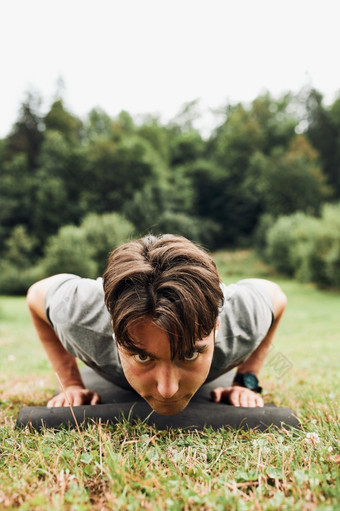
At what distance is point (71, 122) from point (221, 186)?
18.6 meters

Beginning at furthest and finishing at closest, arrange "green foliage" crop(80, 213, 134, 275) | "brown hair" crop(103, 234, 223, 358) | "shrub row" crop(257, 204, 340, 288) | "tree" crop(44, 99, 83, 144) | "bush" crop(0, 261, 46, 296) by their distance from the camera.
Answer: "tree" crop(44, 99, 83, 144), "green foliage" crop(80, 213, 134, 275), "bush" crop(0, 261, 46, 296), "shrub row" crop(257, 204, 340, 288), "brown hair" crop(103, 234, 223, 358)

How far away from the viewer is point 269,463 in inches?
61.5

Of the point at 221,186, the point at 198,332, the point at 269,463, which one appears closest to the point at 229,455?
the point at 269,463

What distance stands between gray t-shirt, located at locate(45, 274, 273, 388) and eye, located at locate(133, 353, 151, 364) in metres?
0.59

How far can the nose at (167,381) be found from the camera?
170 centimetres

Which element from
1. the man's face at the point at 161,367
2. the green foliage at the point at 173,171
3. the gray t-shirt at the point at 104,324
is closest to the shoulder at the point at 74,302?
the gray t-shirt at the point at 104,324

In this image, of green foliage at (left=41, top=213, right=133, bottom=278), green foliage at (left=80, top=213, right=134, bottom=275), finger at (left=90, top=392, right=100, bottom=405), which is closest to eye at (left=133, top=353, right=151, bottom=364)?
finger at (left=90, top=392, right=100, bottom=405)

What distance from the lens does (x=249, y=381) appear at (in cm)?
268

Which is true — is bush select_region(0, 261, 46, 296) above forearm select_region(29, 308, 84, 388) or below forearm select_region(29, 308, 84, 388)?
below

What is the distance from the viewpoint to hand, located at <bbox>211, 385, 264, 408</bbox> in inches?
93.8

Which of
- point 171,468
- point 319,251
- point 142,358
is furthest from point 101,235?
point 171,468

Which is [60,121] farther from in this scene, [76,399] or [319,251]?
[76,399]

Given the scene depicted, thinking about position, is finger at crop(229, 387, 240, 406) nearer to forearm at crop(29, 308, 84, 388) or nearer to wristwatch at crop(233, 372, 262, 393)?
wristwatch at crop(233, 372, 262, 393)

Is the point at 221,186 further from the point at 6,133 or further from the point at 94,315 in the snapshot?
the point at 94,315
